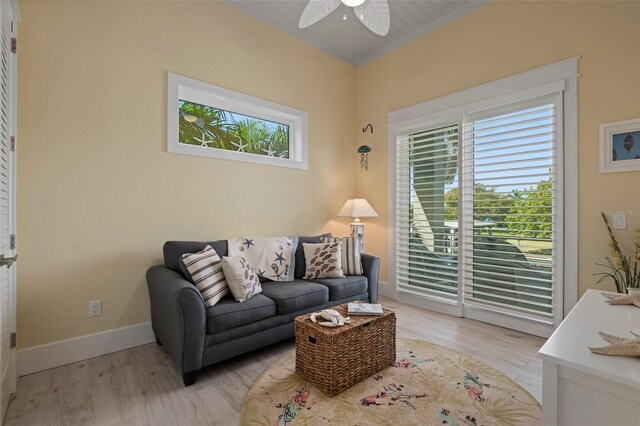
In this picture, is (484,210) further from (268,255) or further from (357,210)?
(268,255)

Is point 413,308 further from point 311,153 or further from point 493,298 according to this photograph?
point 311,153

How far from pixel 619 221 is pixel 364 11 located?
2524mm

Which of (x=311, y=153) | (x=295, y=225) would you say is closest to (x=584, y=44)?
(x=311, y=153)

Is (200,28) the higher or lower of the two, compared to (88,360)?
higher

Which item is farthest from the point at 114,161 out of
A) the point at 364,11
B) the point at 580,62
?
the point at 580,62

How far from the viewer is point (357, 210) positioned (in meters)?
3.84

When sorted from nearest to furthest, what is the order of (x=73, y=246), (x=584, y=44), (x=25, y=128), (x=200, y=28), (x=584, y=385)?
1. (x=584, y=385)
2. (x=25, y=128)
3. (x=73, y=246)
4. (x=584, y=44)
5. (x=200, y=28)

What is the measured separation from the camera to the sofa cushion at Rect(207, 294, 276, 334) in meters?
2.09

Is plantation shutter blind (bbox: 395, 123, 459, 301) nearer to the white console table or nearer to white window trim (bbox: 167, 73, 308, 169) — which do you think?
white window trim (bbox: 167, 73, 308, 169)

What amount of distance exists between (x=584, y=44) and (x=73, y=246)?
175 inches

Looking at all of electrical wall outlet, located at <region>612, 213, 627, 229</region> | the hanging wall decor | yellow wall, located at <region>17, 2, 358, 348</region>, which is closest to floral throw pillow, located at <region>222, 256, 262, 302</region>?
yellow wall, located at <region>17, 2, 358, 348</region>

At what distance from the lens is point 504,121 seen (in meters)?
3.01

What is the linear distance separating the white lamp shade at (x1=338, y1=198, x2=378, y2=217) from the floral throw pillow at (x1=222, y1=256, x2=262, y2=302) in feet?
5.78

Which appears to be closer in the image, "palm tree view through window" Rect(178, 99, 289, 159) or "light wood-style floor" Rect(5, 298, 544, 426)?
"light wood-style floor" Rect(5, 298, 544, 426)
